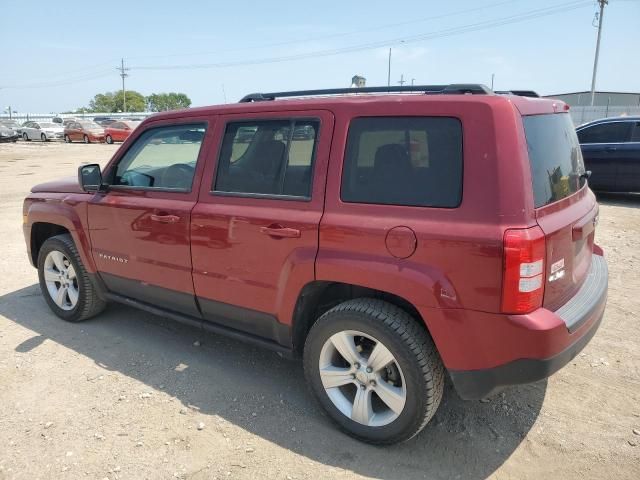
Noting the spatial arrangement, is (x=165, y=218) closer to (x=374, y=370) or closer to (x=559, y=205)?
(x=374, y=370)

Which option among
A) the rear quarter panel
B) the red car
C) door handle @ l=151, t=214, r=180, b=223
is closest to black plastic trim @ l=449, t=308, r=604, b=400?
the rear quarter panel

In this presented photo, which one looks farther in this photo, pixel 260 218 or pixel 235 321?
pixel 235 321

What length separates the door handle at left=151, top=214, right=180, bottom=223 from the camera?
135 inches

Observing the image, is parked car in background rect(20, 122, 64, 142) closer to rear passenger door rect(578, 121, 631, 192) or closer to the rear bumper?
rear passenger door rect(578, 121, 631, 192)

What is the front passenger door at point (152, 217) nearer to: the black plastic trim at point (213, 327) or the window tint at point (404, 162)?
the black plastic trim at point (213, 327)

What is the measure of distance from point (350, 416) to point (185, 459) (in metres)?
0.92

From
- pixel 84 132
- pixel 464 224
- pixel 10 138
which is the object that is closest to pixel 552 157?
pixel 464 224

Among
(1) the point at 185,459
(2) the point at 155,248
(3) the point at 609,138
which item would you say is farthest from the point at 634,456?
(3) the point at 609,138

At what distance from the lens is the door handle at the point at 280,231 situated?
2.84 m

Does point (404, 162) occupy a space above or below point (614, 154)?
above

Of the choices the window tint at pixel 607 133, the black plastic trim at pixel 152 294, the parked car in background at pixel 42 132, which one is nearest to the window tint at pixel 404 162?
the black plastic trim at pixel 152 294

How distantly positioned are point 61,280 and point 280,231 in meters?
2.69

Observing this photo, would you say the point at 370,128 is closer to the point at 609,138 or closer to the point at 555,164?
the point at 555,164

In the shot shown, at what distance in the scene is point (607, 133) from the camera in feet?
31.4
